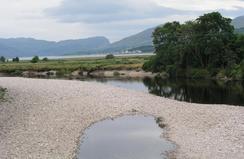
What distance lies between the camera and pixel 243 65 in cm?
9106

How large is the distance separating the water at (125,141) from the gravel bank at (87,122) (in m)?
0.95

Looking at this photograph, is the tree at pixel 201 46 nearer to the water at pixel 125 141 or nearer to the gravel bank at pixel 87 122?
the gravel bank at pixel 87 122

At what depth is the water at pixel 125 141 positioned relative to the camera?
2667 cm

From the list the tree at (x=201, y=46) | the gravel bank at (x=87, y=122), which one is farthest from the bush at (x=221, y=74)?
the gravel bank at (x=87, y=122)

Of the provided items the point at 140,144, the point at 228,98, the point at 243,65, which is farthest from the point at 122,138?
the point at 243,65

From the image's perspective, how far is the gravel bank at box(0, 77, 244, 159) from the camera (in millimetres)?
26766

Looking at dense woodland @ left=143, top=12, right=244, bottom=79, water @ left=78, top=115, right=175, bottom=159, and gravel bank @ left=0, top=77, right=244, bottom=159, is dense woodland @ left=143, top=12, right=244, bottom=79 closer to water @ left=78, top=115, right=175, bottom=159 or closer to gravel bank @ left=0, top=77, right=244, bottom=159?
gravel bank @ left=0, top=77, right=244, bottom=159

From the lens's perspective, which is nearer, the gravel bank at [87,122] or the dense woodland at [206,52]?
the gravel bank at [87,122]

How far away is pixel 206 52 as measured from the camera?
325 feet

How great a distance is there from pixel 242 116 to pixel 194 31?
67157mm

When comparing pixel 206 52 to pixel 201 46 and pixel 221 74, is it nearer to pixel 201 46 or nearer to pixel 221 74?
pixel 201 46

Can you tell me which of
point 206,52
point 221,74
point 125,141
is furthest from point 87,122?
point 206,52

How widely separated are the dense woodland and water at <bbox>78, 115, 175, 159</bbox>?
58767 mm

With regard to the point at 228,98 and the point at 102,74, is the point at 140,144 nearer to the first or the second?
the point at 228,98
